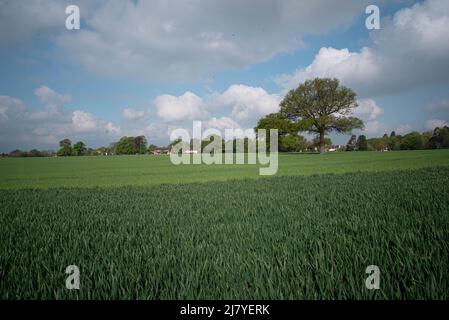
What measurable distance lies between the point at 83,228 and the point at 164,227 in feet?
6.98

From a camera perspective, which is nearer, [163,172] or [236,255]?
[236,255]

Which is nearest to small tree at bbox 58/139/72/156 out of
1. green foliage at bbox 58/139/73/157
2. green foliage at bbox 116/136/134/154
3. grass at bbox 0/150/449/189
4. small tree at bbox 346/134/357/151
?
green foliage at bbox 58/139/73/157

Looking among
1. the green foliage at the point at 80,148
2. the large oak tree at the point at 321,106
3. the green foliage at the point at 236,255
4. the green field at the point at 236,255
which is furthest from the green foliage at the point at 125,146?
the green foliage at the point at 236,255

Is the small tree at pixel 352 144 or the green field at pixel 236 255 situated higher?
the small tree at pixel 352 144

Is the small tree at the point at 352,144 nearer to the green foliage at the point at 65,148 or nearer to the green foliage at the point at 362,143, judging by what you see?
the green foliage at the point at 362,143

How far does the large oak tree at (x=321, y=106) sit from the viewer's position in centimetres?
6444

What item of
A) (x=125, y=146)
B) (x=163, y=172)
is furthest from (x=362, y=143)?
(x=125, y=146)

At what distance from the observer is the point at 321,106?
6762 cm

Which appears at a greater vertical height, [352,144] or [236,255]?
[352,144]

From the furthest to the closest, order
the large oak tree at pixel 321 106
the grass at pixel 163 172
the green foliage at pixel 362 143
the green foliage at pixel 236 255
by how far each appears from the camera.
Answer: the green foliage at pixel 362 143, the large oak tree at pixel 321 106, the grass at pixel 163 172, the green foliage at pixel 236 255

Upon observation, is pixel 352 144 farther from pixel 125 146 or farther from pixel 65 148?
pixel 65 148

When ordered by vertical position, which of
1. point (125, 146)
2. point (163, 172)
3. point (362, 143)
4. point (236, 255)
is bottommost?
point (163, 172)

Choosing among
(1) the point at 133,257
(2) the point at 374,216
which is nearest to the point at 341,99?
(2) the point at 374,216

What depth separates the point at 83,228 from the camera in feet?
22.1
